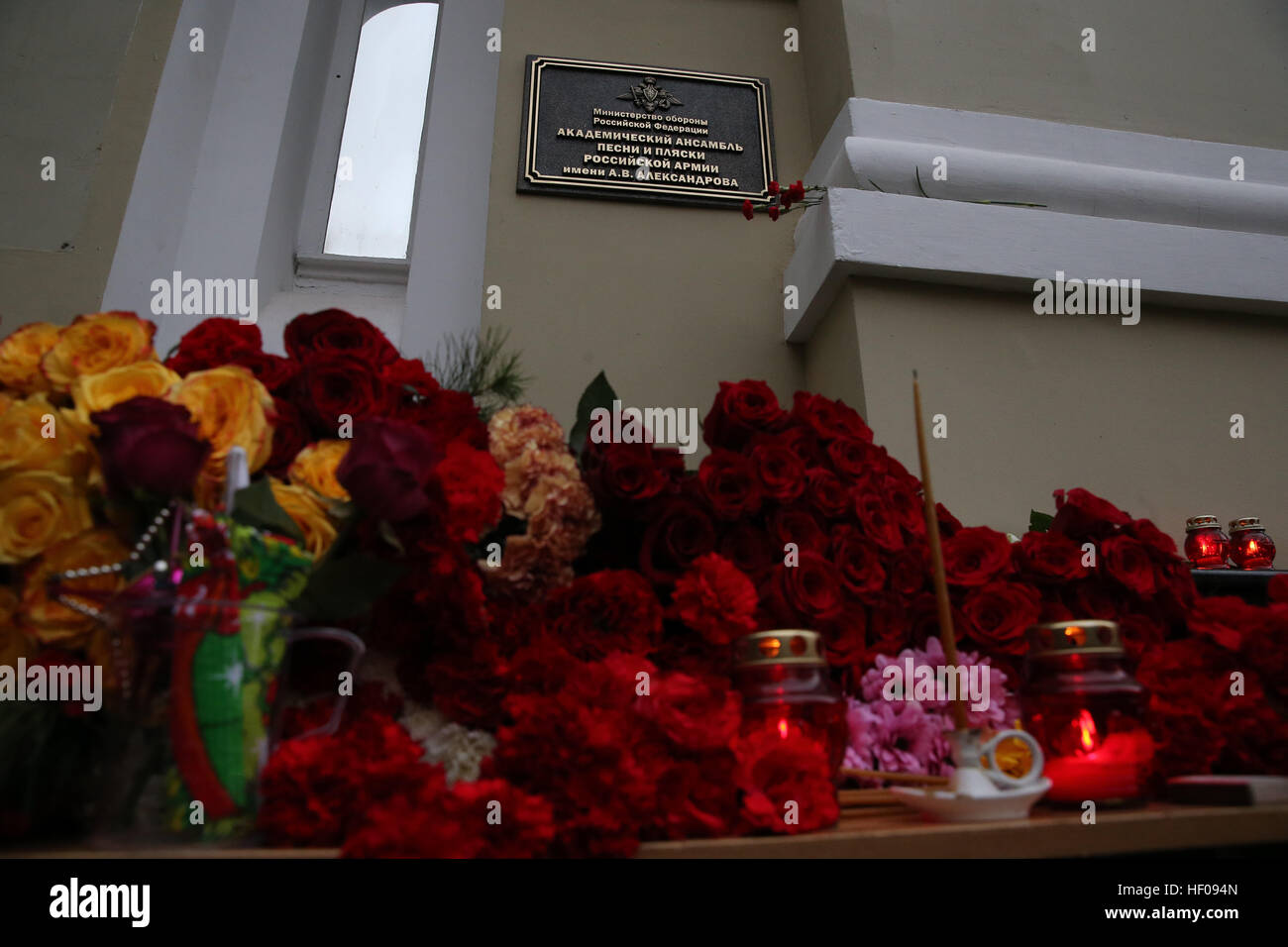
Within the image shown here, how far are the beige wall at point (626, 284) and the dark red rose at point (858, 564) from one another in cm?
78

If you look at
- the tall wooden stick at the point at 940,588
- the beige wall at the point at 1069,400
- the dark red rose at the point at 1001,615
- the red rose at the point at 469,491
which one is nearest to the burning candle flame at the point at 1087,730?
the tall wooden stick at the point at 940,588

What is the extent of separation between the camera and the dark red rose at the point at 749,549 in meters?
0.96

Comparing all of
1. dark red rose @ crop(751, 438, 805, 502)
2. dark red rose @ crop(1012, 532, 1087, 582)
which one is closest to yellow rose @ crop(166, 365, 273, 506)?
dark red rose @ crop(751, 438, 805, 502)

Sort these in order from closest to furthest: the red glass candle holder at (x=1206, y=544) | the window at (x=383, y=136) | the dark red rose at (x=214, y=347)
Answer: the dark red rose at (x=214, y=347), the red glass candle holder at (x=1206, y=544), the window at (x=383, y=136)

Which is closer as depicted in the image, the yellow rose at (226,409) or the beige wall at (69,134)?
the yellow rose at (226,409)

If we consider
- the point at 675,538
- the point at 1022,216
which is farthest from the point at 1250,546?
the point at 675,538

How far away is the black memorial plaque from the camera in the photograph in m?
1.93

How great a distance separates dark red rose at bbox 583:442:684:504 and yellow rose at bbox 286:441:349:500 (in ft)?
0.89

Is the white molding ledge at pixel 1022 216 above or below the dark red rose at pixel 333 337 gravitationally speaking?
above

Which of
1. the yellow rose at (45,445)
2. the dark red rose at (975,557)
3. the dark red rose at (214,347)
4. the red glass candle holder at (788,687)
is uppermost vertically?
the dark red rose at (214,347)

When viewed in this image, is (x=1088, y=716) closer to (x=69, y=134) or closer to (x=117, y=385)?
(x=117, y=385)

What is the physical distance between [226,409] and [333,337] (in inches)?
7.5

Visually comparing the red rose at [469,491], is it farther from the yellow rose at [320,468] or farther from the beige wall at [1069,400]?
the beige wall at [1069,400]

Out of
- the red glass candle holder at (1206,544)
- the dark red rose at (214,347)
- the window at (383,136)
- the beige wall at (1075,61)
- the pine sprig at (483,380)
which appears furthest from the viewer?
the window at (383,136)
